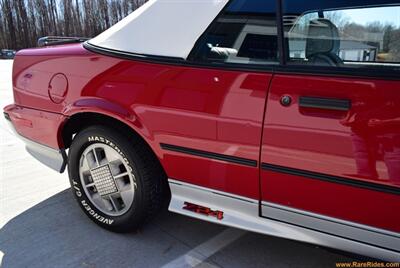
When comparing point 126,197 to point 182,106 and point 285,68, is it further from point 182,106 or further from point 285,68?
point 285,68

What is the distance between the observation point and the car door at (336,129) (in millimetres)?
1475

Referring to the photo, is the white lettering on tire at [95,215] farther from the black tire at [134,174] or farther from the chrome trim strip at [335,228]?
the chrome trim strip at [335,228]

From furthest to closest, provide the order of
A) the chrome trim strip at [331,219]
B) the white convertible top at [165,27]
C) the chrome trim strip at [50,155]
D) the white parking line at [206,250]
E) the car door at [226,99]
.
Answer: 1. the chrome trim strip at [50,155]
2. the white parking line at [206,250]
3. the white convertible top at [165,27]
4. the car door at [226,99]
5. the chrome trim strip at [331,219]

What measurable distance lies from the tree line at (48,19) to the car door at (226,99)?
139 ft

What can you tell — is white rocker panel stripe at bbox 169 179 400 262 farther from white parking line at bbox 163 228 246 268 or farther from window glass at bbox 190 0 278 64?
window glass at bbox 190 0 278 64

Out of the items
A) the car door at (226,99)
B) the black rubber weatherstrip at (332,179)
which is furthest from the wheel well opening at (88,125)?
the black rubber weatherstrip at (332,179)

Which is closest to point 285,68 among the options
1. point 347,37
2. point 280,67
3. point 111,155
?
point 280,67

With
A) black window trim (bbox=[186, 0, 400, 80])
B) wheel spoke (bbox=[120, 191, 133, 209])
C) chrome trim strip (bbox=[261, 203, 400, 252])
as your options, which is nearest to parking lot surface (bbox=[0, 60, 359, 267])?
wheel spoke (bbox=[120, 191, 133, 209])

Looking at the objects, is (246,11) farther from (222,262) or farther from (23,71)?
(23,71)

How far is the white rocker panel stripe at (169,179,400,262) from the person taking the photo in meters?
1.64

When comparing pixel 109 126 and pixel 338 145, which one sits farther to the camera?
pixel 109 126

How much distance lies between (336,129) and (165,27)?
1.08 metres

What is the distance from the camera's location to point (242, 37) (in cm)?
185

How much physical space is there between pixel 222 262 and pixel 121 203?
0.80 metres
